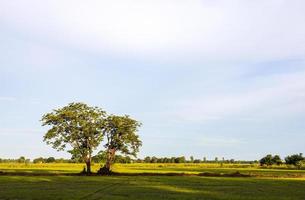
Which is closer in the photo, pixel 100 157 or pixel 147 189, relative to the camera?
pixel 147 189

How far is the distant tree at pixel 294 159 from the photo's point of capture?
586ft

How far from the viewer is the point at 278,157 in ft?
628

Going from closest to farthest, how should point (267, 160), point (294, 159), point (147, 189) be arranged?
point (147, 189)
point (294, 159)
point (267, 160)

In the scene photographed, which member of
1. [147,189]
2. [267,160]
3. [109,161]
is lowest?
[147,189]

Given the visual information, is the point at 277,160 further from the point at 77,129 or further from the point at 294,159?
the point at 77,129

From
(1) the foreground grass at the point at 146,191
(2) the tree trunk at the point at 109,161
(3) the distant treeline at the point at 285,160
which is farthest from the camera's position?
(3) the distant treeline at the point at 285,160

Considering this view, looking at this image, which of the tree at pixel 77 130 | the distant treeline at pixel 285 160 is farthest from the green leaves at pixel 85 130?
the distant treeline at pixel 285 160

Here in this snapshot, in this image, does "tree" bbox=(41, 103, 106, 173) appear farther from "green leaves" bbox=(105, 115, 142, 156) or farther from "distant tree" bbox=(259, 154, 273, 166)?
"distant tree" bbox=(259, 154, 273, 166)

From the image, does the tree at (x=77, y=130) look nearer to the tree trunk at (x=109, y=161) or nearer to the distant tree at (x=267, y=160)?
the tree trunk at (x=109, y=161)

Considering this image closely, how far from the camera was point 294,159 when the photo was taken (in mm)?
182125

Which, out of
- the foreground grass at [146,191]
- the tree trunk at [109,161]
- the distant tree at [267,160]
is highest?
the distant tree at [267,160]

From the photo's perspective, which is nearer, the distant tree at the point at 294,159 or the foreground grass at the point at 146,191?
the foreground grass at the point at 146,191

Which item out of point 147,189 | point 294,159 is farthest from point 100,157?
point 294,159

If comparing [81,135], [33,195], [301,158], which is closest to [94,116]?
[81,135]
